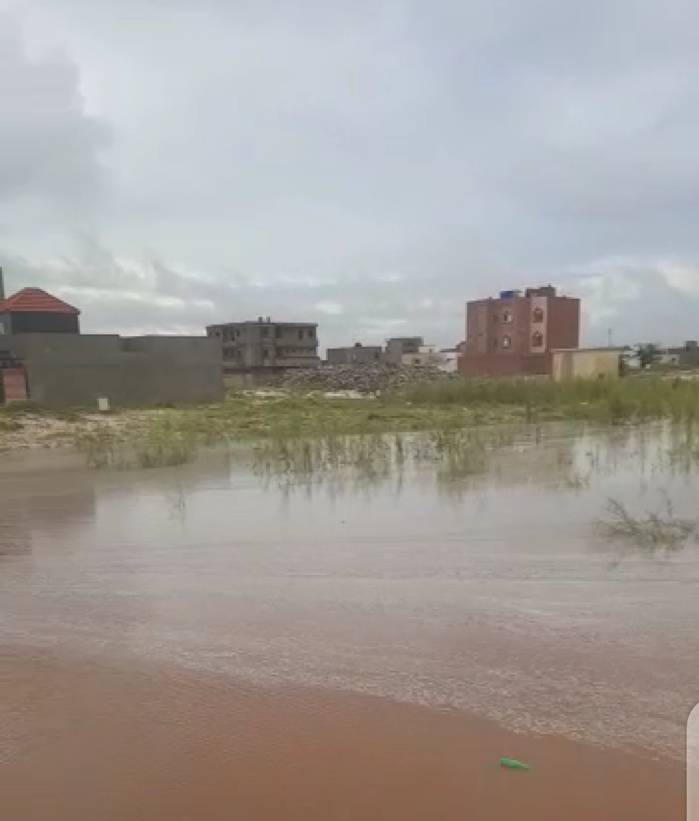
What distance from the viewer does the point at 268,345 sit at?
5369cm

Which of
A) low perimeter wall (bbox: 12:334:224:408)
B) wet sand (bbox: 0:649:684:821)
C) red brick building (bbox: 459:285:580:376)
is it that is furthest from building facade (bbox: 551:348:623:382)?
wet sand (bbox: 0:649:684:821)

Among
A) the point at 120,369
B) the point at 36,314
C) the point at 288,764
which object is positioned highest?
the point at 36,314

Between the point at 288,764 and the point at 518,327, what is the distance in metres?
50.7

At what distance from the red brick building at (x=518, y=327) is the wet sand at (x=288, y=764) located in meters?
43.6

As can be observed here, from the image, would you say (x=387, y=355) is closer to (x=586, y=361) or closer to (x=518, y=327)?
(x=518, y=327)

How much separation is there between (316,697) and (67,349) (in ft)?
63.8

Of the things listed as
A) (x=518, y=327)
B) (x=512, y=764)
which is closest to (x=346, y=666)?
(x=512, y=764)

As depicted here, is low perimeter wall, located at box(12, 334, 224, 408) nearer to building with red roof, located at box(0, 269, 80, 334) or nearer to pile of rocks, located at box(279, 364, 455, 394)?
building with red roof, located at box(0, 269, 80, 334)

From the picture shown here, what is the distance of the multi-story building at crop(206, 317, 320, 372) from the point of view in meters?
53.6

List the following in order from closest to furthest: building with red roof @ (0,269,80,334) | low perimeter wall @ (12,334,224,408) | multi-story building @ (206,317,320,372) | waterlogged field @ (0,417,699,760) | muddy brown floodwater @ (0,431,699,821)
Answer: muddy brown floodwater @ (0,431,699,821)
waterlogged field @ (0,417,699,760)
low perimeter wall @ (12,334,224,408)
building with red roof @ (0,269,80,334)
multi-story building @ (206,317,320,372)

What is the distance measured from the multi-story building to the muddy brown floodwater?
46.4m

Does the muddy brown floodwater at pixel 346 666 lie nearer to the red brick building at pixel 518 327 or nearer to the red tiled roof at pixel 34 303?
the red tiled roof at pixel 34 303

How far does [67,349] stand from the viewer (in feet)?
68.5

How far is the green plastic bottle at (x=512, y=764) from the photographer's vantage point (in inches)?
116
